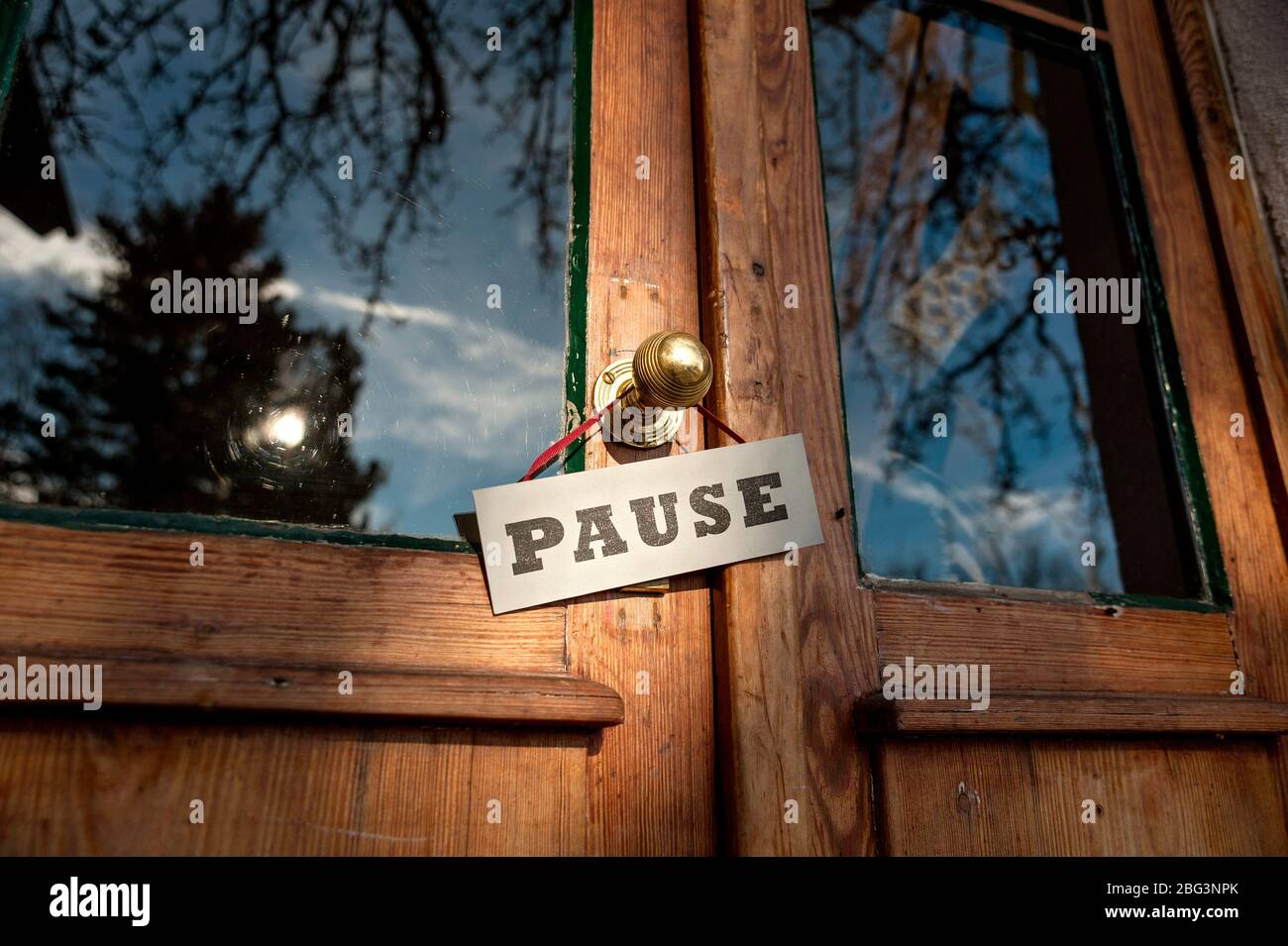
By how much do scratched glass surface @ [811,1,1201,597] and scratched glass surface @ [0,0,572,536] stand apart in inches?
17.1

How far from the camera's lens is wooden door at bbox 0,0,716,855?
616 millimetres

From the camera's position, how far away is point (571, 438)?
798 millimetres

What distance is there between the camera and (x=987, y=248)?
1189 millimetres

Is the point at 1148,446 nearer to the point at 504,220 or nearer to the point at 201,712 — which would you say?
the point at 504,220

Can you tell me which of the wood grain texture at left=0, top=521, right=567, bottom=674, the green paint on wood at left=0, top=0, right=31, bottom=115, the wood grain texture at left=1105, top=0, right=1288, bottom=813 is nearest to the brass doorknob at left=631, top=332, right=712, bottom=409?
the wood grain texture at left=0, top=521, right=567, bottom=674

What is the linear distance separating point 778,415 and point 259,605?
54 cm

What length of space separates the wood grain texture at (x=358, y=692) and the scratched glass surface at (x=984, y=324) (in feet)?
1.30

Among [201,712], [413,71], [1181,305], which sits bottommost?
[201,712]

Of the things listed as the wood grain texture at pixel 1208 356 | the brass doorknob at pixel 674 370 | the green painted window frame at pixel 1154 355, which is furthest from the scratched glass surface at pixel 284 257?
the wood grain texture at pixel 1208 356

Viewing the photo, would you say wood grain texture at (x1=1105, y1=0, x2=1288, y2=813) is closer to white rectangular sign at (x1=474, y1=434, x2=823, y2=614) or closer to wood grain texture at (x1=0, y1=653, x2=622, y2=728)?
white rectangular sign at (x1=474, y1=434, x2=823, y2=614)

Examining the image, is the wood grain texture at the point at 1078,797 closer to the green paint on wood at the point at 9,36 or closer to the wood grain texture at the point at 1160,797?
the wood grain texture at the point at 1160,797
